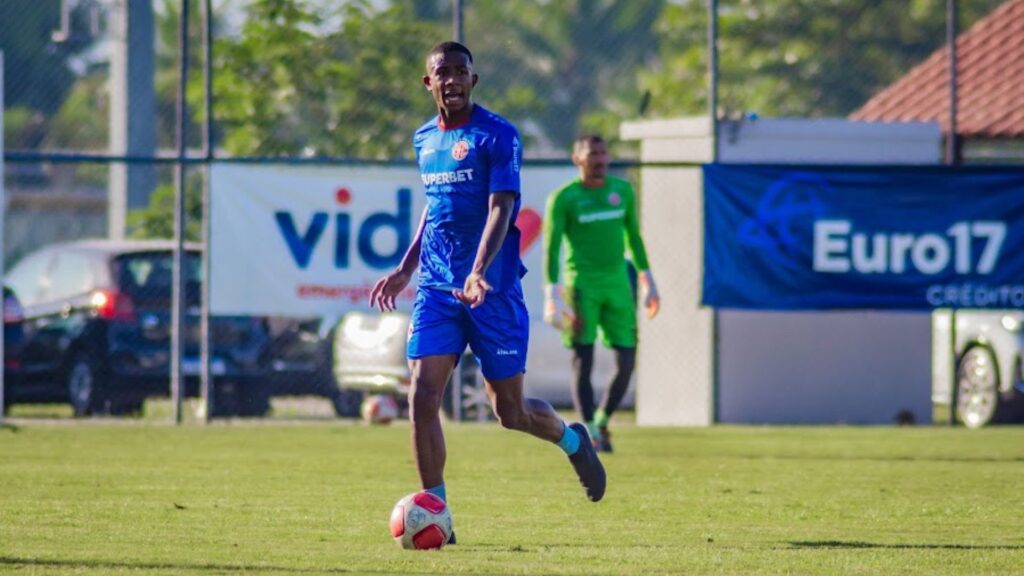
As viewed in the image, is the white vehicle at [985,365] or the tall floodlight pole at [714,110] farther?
the white vehicle at [985,365]

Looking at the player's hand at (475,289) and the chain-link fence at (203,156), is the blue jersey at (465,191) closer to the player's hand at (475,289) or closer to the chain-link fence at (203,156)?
the player's hand at (475,289)

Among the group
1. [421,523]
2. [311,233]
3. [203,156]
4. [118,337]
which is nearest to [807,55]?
[118,337]

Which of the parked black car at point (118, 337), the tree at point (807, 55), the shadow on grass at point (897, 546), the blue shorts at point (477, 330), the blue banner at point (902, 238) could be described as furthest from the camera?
the tree at point (807, 55)

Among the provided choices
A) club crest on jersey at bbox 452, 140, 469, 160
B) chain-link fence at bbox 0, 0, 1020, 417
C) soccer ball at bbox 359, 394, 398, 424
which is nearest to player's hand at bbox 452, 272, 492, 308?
club crest on jersey at bbox 452, 140, 469, 160

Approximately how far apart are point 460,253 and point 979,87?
1365 centimetres

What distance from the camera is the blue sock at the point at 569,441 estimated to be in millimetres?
9438

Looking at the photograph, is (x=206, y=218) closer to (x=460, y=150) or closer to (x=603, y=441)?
(x=603, y=441)

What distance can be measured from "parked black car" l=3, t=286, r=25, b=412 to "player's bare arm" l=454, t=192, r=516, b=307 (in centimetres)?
1060

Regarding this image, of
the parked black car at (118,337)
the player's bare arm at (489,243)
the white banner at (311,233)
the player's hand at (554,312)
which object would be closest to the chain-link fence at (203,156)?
the parked black car at (118,337)

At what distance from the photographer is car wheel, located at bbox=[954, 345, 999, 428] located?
755 inches

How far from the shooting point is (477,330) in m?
8.80

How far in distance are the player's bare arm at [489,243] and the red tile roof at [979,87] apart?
39.9 feet

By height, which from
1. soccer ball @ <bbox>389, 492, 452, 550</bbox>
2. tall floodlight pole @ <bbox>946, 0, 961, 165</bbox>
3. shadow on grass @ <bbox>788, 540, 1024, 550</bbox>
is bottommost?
shadow on grass @ <bbox>788, 540, 1024, 550</bbox>

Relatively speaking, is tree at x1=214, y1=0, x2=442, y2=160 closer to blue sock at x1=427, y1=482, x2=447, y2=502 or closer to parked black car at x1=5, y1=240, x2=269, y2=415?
parked black car at x1=5, y1=240, x2=269, y2=415
